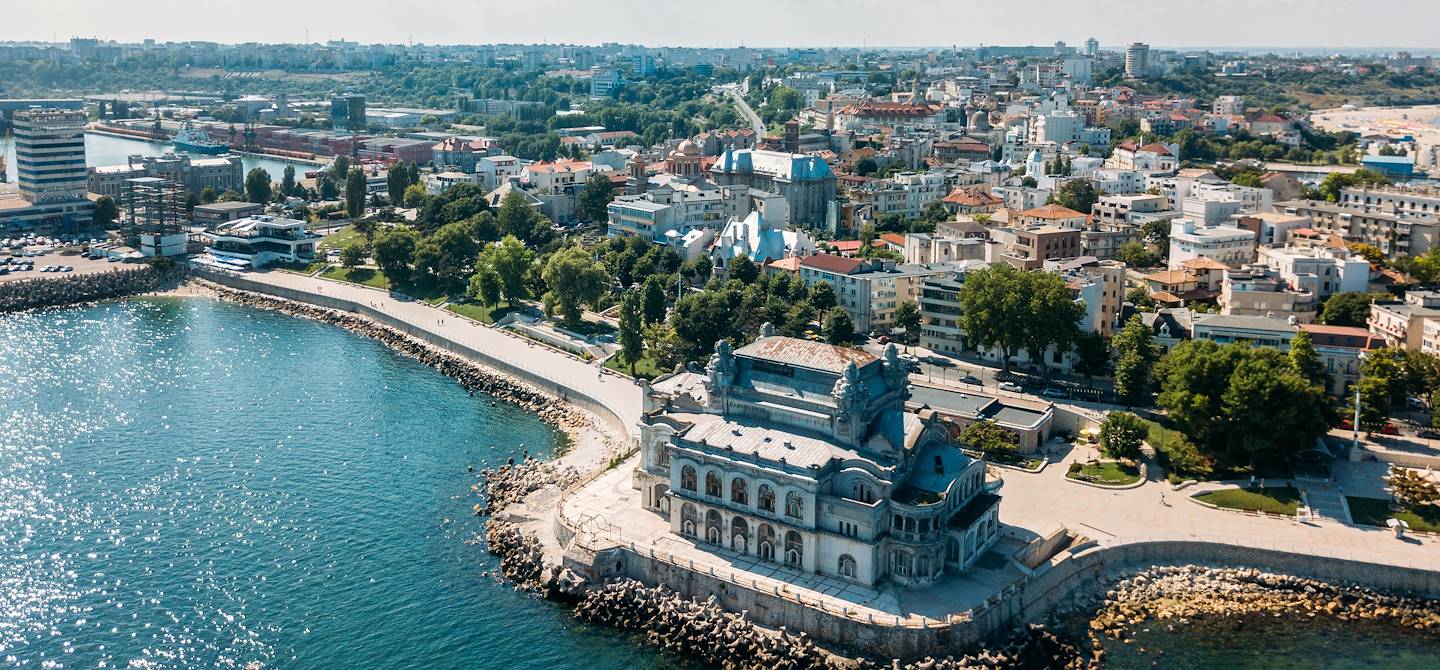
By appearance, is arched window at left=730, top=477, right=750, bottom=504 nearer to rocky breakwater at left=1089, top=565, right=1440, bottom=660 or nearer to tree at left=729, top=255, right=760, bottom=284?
rocky breakwater at left=1089, top=565, right=1440, bottom=660

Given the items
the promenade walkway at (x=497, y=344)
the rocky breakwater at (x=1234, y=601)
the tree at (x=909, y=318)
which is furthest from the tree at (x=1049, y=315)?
the promenade walkway at (x=497, y=344)

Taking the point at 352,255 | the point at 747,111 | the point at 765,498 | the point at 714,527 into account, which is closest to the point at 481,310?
the point at 352,255

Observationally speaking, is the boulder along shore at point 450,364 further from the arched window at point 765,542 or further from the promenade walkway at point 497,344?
the arched window at point 765,542

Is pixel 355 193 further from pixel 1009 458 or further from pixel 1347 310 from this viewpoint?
pixel 1347 310

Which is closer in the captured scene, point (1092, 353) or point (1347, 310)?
point (1092, 353)

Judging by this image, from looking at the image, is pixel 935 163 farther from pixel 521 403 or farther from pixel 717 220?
pixel 521 403

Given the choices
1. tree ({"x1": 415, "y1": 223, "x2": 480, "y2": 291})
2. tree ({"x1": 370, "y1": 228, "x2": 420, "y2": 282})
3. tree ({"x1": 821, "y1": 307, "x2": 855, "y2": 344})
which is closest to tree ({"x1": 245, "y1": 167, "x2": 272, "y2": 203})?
tree ({"x1": 370, "y1": 228, "x2": 420, "y2": 282})
